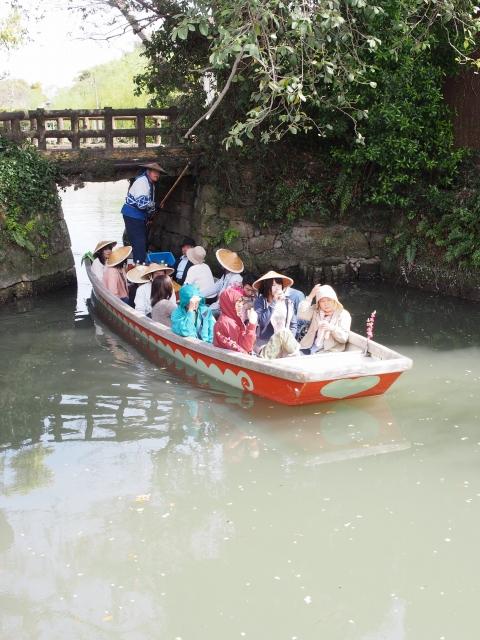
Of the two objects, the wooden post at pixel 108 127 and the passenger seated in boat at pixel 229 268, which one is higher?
the wooden post at pixel 108 127

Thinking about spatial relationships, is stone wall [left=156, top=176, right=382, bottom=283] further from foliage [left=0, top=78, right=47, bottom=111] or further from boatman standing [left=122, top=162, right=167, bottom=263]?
foliage [left=0, top=78, right=47, bottom=111]

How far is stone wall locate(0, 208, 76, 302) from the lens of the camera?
12.2 meters

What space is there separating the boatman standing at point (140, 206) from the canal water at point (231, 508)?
381cm

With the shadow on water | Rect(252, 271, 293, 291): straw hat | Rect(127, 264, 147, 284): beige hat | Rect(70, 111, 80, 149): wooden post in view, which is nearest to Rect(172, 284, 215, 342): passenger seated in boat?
Rect(252, 271, 293, 291): straw hat

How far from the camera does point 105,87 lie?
46.6m

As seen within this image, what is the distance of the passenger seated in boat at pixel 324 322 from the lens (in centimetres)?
780

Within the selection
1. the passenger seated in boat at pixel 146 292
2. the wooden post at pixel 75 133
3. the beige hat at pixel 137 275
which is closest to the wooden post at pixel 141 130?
the wooden post at pixel 75 133

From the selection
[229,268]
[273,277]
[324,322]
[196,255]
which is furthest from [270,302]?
[196,255]

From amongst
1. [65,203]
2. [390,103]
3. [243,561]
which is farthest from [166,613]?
[65,203]

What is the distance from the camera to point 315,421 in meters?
7.29

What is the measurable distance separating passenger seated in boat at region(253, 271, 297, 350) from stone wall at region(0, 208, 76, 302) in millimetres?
5565

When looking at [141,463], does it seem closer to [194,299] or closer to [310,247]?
[194,299]

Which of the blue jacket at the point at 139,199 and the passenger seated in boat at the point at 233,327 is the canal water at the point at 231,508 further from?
the blue jacket at the point at 139,199

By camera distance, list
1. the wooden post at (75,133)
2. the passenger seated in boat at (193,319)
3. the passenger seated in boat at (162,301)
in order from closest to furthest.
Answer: the passenger seated in boat at (193,319) < the passenger seated in boat at (162,301) < the wooden post at (75,133)
